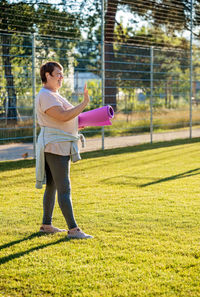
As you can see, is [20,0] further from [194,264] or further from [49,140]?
[194,264]

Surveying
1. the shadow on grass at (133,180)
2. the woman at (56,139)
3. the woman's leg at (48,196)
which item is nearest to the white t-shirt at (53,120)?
the woman at (56,139)

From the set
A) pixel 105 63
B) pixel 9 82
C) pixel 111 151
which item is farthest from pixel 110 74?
pixel 9 82

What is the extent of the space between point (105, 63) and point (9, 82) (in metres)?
2.98

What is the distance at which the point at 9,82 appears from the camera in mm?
9883

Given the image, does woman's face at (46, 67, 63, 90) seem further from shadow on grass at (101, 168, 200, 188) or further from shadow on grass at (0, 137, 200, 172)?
shadow on grass at (0, 137, 200, 172)

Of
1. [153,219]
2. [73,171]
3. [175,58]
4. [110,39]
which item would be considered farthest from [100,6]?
[153,219]

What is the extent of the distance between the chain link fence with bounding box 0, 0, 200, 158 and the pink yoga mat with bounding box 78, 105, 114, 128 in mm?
5399

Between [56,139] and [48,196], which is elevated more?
[56,139]

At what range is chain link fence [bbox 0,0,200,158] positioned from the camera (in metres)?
9.97

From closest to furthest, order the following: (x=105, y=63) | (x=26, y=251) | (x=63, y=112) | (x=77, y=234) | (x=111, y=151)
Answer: (x=26, y=251) → (x=63, y=112) → (x=77, y=234) → (x=111, y=151) → (x=105, y=63)

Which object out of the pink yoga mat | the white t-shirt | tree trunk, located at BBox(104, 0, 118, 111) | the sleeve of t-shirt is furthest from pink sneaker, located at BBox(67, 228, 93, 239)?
tree trunk, located at BBox(104, 0, 118, 111)

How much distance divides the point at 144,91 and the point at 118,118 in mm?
1184

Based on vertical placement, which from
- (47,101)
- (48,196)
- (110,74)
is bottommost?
(48,196)

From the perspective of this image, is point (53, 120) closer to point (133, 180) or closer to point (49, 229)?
point (49, 229)
